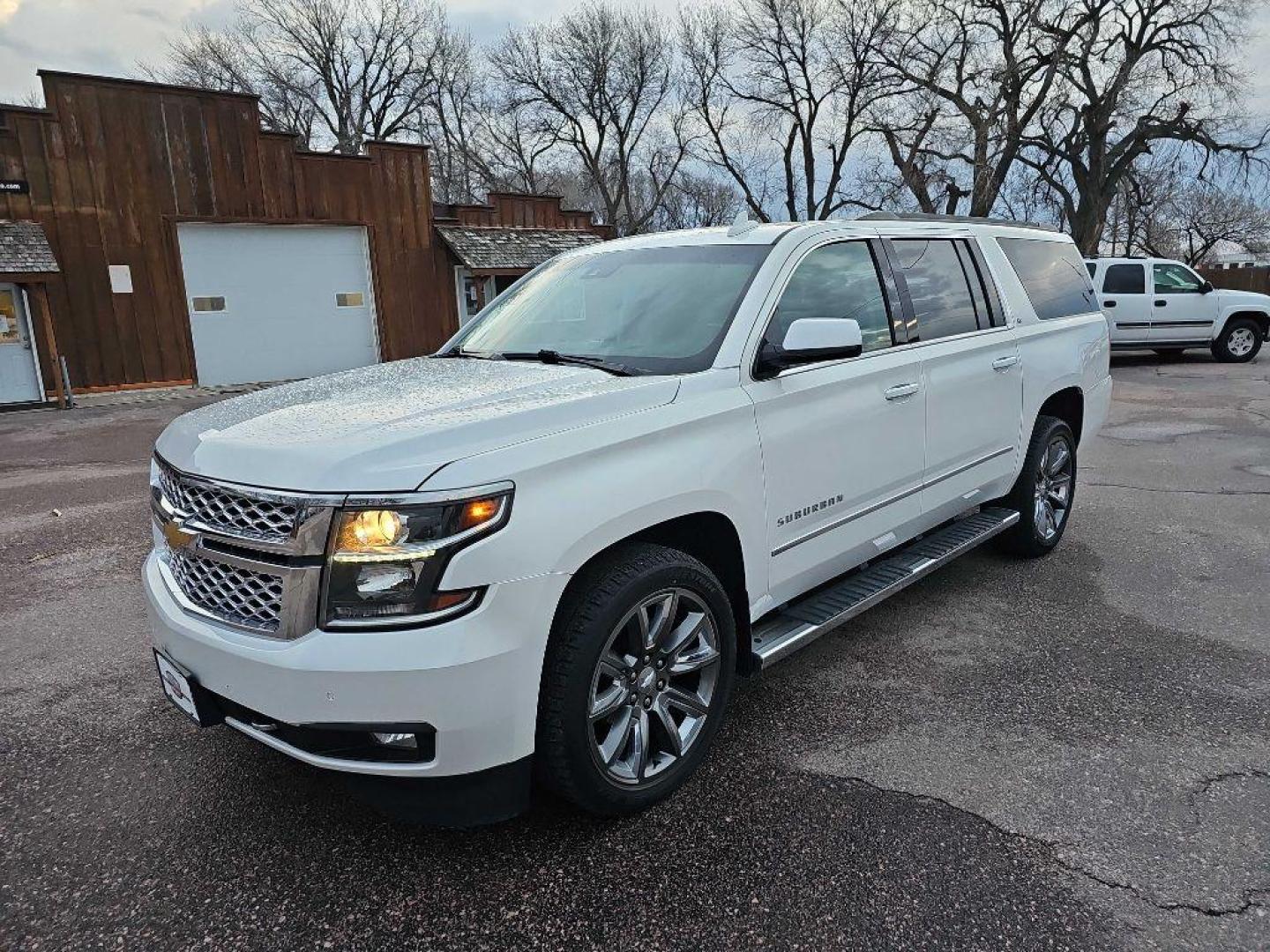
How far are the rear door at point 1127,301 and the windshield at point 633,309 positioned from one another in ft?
50.5

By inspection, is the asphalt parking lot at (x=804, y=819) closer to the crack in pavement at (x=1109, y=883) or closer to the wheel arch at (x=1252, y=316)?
the crack in pavement at (x=1109, y=883)

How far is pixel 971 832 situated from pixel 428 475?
199 centimetres

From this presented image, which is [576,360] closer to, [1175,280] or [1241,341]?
[1175,280]

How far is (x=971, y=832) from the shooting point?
2.57 metres

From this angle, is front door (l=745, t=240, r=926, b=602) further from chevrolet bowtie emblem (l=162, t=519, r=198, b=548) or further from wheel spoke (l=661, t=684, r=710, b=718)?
chevrolet bowtie emblem (l=162, t=519, r=198, b=548)

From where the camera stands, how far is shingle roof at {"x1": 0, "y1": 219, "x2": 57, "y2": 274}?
13.5 meters

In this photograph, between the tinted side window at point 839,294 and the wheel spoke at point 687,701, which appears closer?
the wheel spoke at point 687,701

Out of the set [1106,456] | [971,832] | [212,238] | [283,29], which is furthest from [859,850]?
[283,29]

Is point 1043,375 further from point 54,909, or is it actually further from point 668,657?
point 54,909

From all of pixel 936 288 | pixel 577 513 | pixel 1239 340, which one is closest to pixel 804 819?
pixel 577 513

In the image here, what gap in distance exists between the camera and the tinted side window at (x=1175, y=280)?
16094 mm

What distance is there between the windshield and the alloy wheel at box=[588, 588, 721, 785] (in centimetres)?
87

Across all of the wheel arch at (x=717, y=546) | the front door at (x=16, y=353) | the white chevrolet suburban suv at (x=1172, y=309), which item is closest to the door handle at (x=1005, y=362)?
the wheel arch at (x=717, y=546)

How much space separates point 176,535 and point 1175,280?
1859 centimetres
